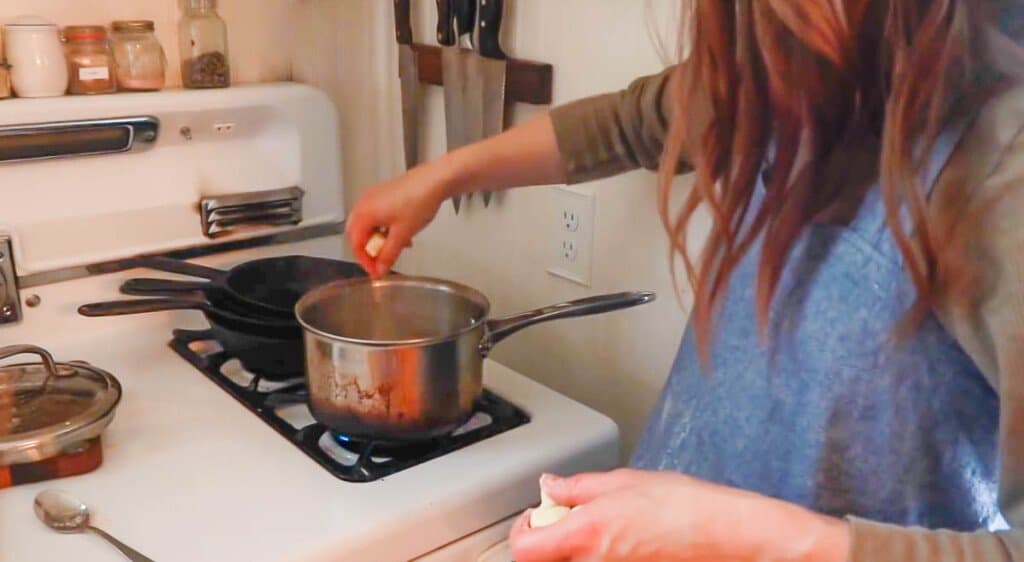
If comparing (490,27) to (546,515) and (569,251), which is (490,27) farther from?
(546,515)

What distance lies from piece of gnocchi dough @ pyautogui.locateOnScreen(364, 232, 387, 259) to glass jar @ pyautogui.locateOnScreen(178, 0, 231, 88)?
381 millimetres

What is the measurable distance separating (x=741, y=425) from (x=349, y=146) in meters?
0.78

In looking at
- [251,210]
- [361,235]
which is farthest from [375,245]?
[251,210]

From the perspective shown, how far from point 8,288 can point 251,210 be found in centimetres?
29

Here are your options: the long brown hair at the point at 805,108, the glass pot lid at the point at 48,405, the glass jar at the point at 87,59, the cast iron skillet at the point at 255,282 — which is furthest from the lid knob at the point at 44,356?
the long brown hair at the point at 805,108

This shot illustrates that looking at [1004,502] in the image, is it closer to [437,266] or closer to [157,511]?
[157,511]

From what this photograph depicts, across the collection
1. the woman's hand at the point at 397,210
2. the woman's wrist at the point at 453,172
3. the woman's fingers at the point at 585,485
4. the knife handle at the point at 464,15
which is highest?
the knife handle at the point at 464,15

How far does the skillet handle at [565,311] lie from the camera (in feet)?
2.75

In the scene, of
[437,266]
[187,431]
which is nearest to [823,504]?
[187,431]

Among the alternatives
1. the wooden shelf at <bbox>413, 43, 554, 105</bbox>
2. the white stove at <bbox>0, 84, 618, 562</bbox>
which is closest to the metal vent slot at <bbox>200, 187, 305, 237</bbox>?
the white stove at <bbox>0, 84, 618, 562</bbox>

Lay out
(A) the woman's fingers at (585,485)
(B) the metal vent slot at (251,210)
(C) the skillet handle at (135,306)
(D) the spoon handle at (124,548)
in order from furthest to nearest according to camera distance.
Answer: (B) the metal vent slot at (251,210)
(C) the skillet handle at (135,306)
(D) the spoon handle at (124,548)
(A) the woman's fingers at (585,485)

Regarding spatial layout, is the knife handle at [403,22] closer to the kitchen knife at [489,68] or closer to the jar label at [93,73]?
the kitchen knife at [489,68]

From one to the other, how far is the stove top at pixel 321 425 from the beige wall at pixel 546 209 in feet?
0.48

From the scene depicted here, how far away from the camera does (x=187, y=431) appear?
0.87 m
